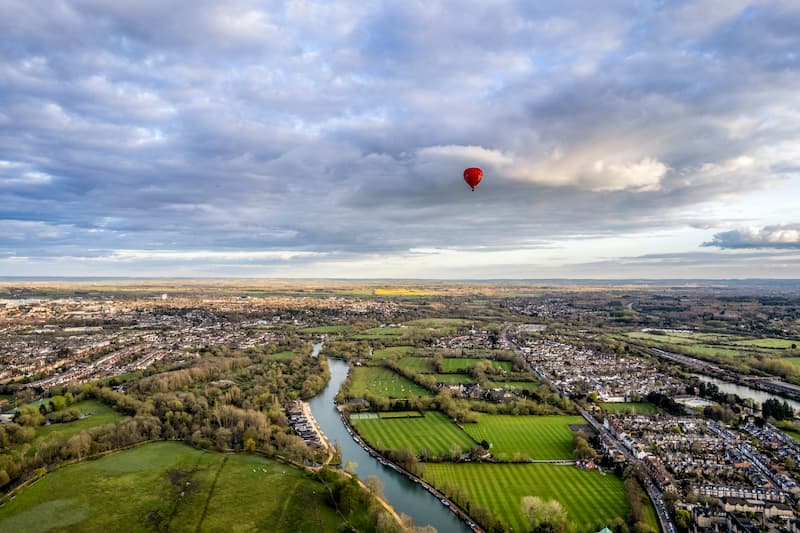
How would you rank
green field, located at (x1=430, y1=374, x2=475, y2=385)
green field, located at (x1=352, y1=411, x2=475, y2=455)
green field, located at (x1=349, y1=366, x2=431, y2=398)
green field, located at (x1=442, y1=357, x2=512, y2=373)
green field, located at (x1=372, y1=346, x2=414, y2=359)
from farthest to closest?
green field, located at (x1=372, y1=346, x2=414, y2=359)
green field, located at (x1=442, y1=357, x2=512, y2=373)
green field, located at (x1=430, y1=374, x2=475, y2=385)
green field, located at (x1=349, y1=366, x2=431, y2=398)
green field, located at (x1=352, y1=411, x2=475, y2=455)

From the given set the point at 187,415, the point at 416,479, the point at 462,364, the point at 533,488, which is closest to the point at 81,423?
the point at 187,415

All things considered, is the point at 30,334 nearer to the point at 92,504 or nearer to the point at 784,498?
the point at 92,504

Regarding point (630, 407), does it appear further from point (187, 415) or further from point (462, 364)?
point (187, 415)

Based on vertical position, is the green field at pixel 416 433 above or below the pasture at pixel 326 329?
below

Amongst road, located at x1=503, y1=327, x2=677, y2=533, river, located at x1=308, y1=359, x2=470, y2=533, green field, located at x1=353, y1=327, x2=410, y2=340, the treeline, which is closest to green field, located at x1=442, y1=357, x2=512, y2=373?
the treeline

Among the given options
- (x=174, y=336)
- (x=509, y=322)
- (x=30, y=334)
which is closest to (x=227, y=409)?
(x=174, y=336)

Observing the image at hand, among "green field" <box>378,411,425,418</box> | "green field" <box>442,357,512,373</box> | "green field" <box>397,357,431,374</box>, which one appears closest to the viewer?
"green field" <box>378,411,425,418</box>

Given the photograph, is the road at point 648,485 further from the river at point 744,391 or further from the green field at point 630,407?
the river at point 744,391

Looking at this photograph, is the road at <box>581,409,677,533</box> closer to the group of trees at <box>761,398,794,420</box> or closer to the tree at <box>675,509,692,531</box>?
the tree at <box>675,509,692,531</box>

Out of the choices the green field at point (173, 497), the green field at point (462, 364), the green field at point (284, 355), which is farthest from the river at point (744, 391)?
the green field at point (284, 355)
